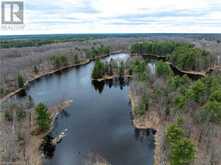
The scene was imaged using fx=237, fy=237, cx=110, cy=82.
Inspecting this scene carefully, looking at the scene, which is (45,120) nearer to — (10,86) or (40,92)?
(40,92)

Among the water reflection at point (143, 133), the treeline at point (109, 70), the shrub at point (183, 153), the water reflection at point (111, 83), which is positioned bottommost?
the water reflection at point (143, 133)

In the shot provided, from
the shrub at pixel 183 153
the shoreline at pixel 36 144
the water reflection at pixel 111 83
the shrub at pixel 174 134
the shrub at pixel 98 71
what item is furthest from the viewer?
the shrub at pixel 98 71

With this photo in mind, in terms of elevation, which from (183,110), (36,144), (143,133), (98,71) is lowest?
(36,144)

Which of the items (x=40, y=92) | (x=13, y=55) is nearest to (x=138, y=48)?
(x=13, y=55)

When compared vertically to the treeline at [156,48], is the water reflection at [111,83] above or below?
below

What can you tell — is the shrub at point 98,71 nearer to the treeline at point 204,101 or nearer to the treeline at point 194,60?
the treeline at point 194,60

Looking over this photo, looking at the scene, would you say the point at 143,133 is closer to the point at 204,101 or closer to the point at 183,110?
the point at 183,110

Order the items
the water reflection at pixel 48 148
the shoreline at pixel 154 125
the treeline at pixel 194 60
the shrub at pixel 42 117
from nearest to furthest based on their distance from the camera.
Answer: the water reflection at pixel 48 148 → the shoreline at pixel 154 125 → the shrub at pixel 42 117 → the treeline at pixel 194 60

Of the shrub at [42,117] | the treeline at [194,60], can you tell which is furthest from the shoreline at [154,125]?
the treeline at [194,60]

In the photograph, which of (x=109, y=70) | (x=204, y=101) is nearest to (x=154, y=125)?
(x=204, y=101)
